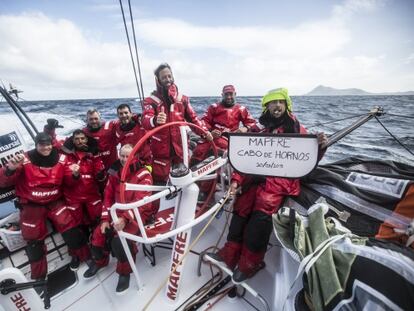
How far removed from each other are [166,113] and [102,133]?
3.31 feet

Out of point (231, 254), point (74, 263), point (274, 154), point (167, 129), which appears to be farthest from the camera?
point (167, 129)

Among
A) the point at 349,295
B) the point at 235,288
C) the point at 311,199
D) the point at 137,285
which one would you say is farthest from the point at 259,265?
the point at 349,295

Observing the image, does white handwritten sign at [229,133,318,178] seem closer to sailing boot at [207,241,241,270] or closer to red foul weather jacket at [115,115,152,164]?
sailing boot at [207,241,241,270]

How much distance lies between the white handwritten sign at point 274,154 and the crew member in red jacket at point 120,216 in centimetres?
84

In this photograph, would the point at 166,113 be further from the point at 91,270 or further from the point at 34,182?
the point at 91,270

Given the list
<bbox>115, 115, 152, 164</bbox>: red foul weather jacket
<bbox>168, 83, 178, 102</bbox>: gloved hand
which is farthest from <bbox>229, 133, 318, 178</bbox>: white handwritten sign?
<bbox>115, 115, 152, 164</bbox>: red foul weather jacket

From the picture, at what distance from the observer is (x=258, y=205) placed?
1841mm

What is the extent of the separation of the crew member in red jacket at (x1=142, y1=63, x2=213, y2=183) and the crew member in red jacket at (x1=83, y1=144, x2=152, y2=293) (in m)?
0.65

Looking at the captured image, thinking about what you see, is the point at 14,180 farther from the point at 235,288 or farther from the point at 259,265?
the point at 259,265

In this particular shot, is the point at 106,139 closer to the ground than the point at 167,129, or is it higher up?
closer to the ground

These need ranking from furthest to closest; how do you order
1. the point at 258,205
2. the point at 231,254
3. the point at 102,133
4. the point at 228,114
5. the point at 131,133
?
1. the point at 228,114
2. the point at 102,133
3. the point at 131,133
4. the point at 231,254
5. the point at 258,205

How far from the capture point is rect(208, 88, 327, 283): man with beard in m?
1.79

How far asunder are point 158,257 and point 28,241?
1.19m

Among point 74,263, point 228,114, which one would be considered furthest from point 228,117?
point 74,263
